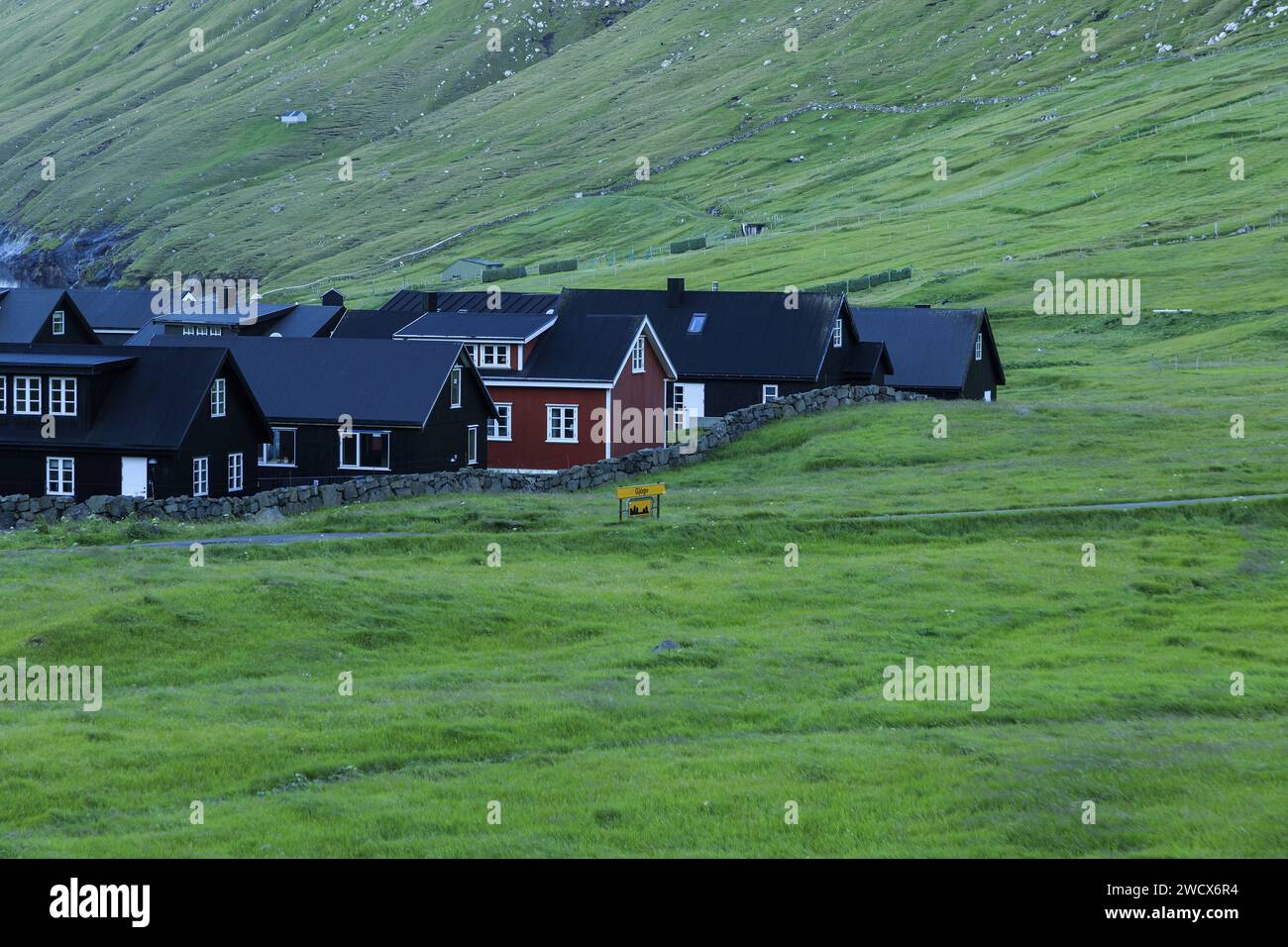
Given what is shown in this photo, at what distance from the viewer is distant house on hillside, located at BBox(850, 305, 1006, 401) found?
84250mm

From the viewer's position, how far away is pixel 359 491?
175ft

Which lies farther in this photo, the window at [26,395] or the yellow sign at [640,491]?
the window at [26,395]

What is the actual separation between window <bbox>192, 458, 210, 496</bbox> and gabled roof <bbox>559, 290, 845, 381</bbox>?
2934 cm

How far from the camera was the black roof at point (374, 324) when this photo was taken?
8431 cm

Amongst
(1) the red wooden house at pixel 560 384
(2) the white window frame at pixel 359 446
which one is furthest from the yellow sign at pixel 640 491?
(1) the red wooden house at pixel 560 384

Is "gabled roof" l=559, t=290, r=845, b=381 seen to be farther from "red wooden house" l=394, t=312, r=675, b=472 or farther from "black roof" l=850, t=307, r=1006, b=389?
"red wooden house" l=394, t=312, r=675, b=472

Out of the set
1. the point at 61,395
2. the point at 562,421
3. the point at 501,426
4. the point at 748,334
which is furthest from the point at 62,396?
the point at 748,334

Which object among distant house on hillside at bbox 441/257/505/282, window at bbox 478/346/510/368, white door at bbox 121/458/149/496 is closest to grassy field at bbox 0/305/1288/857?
white door at bbox 121/458/149/496

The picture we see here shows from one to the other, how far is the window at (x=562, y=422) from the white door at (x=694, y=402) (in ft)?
37.5

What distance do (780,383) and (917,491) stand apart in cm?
2710

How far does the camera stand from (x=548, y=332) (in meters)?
75.2
